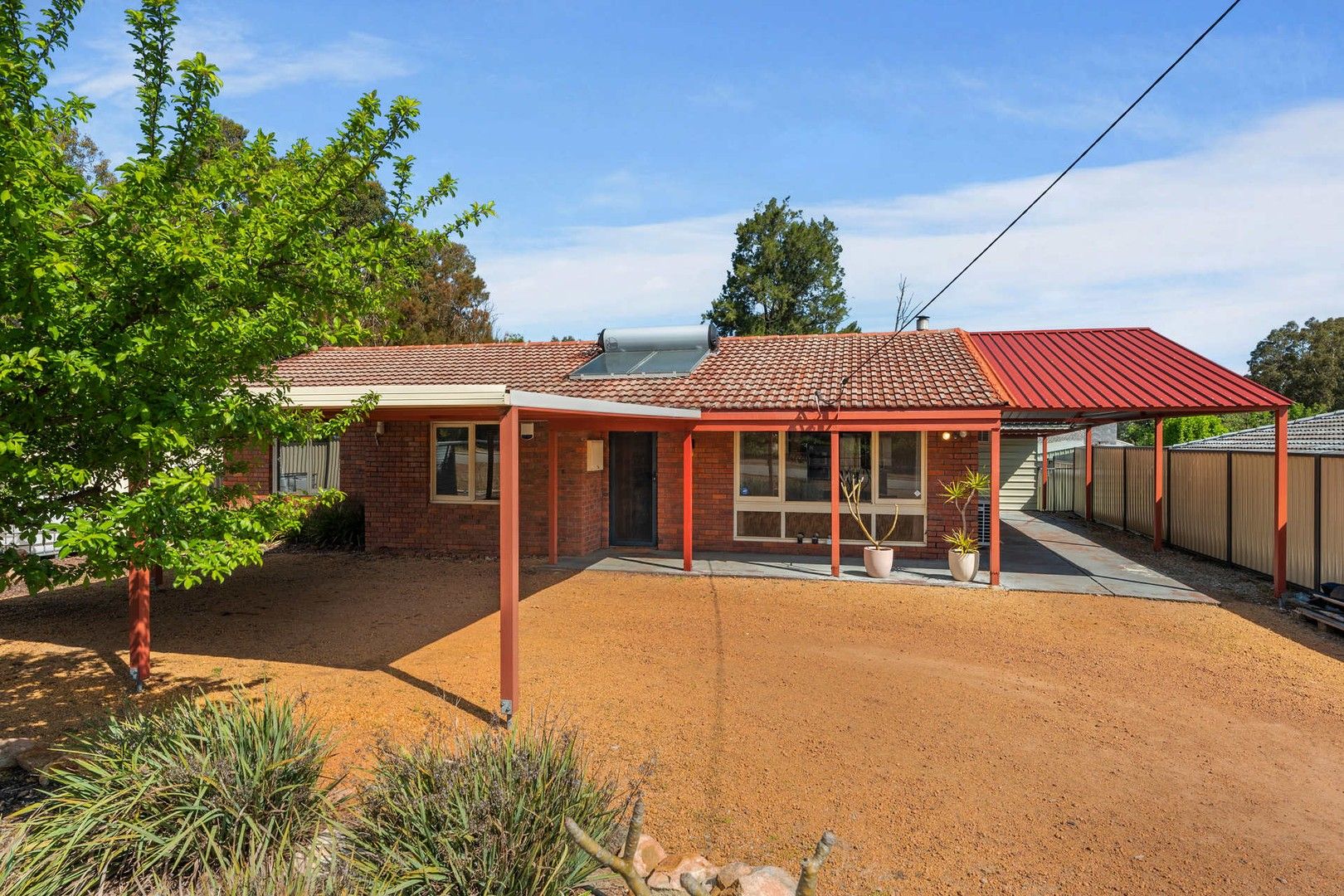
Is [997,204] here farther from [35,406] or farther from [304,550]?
[304,550]

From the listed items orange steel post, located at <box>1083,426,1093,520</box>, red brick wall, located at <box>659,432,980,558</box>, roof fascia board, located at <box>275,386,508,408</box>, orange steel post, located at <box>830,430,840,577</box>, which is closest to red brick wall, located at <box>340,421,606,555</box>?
red brick wall, located at <box>659,432,980,558</box>

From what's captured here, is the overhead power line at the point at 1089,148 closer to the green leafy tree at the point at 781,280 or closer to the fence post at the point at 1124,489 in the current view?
the fence post at the point at 1124,489

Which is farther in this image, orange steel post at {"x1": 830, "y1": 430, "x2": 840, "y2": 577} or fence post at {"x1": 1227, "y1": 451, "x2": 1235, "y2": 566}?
fence post at {"x1": 1227, "y1": 451, "x2": 1235, "y2": 566}

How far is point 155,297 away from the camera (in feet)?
10.2

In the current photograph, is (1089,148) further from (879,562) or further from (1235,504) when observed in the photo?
(1235,504)

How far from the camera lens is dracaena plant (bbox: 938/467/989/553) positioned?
1029 centimetres

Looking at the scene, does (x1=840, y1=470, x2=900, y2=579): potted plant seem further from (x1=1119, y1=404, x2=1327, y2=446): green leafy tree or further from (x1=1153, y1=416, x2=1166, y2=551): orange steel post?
(x1=1119, y1=404, x2=1327, y2=446): green leafy tree

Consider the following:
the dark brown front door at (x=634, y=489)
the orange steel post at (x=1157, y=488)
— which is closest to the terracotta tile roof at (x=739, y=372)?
the dark brown front door at (x=634, y=489)

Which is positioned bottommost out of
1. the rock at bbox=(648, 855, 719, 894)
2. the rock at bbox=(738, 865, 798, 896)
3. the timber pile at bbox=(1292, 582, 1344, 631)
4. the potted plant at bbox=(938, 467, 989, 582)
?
the rock at bbox=(648, 855, 719, 894)

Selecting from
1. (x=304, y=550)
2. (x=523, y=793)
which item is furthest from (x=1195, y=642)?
(x=304, y=550)

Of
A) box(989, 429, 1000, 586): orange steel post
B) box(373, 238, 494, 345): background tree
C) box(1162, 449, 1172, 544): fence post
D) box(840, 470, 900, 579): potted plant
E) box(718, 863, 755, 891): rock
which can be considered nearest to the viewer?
box(718, 863, 755, 891): rock

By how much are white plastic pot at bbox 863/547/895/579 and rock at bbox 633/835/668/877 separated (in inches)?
293

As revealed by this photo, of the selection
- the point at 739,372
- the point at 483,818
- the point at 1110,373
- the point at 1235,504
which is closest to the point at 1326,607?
the point at 1235,504

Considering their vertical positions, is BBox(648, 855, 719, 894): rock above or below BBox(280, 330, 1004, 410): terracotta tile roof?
below
